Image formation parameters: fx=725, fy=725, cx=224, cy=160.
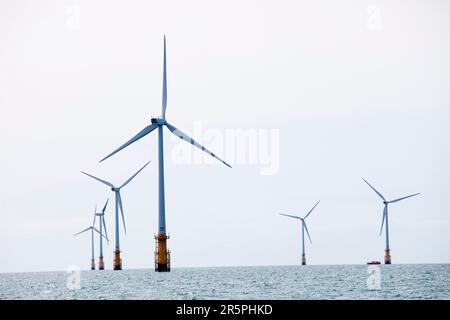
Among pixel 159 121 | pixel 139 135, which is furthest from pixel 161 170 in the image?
pixel 139 135

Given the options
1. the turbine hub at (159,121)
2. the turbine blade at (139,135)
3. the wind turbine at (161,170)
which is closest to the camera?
the turbine blade at (139,135)

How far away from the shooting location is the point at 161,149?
142 m

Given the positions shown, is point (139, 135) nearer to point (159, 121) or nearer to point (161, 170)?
point (159, 121)

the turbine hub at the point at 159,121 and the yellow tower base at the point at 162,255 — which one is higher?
the turbine hub at the point at 159,121

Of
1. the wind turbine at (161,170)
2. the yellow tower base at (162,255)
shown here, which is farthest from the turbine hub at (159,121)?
the yellow tower base at (162,255)

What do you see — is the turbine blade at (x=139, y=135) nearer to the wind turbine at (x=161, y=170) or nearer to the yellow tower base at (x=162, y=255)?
the wind turbine at (x=161, y=170)

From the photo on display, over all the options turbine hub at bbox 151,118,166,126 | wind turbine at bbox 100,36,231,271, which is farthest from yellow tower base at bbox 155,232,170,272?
turbine hub at bbox 151,118,166,126

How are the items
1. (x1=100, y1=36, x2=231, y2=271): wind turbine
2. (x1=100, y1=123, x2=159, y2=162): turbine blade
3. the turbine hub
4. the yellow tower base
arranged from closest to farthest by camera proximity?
(x1=100, y1=123, x2=159, y2=162): turbine blade < (x1=100, y1=36, x2=231, y2=271): wind turbine < the turbine hub < the yellow tower base

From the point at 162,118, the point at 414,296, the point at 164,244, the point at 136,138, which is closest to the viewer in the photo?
the point at 414,296

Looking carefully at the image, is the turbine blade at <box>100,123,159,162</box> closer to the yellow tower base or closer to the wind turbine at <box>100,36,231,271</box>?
the wind turbine at <box>100,36,231,271</box>
